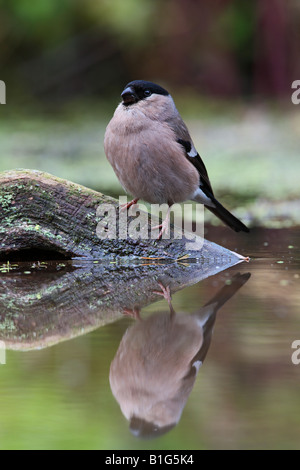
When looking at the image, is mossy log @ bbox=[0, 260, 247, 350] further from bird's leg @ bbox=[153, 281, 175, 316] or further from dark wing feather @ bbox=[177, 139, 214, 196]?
dark wing feather @ bbox=[177, 139, 214, 196]

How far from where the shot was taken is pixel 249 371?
3088 millimetres

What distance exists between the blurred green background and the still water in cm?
676

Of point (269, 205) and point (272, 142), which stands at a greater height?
point (272, 142)

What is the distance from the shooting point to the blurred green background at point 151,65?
12.1 metres

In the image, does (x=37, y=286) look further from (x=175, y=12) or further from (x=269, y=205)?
(x=175, y=12)

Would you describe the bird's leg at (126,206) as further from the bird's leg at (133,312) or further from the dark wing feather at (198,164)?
→ the bird's leg at (133,312)

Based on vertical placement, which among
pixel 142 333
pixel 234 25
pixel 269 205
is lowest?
pixel 142 333

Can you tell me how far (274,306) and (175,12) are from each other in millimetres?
9288

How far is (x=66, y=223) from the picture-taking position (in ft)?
17.4

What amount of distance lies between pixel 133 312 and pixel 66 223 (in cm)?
146

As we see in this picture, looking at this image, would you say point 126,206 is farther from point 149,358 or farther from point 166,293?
point 149,358

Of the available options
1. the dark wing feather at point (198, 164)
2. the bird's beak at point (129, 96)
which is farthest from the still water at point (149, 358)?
the bird's beak at point (129, 96)

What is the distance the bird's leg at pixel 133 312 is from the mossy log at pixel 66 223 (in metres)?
1.26

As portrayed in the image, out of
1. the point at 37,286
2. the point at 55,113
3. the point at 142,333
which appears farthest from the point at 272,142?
the point at 142,333
